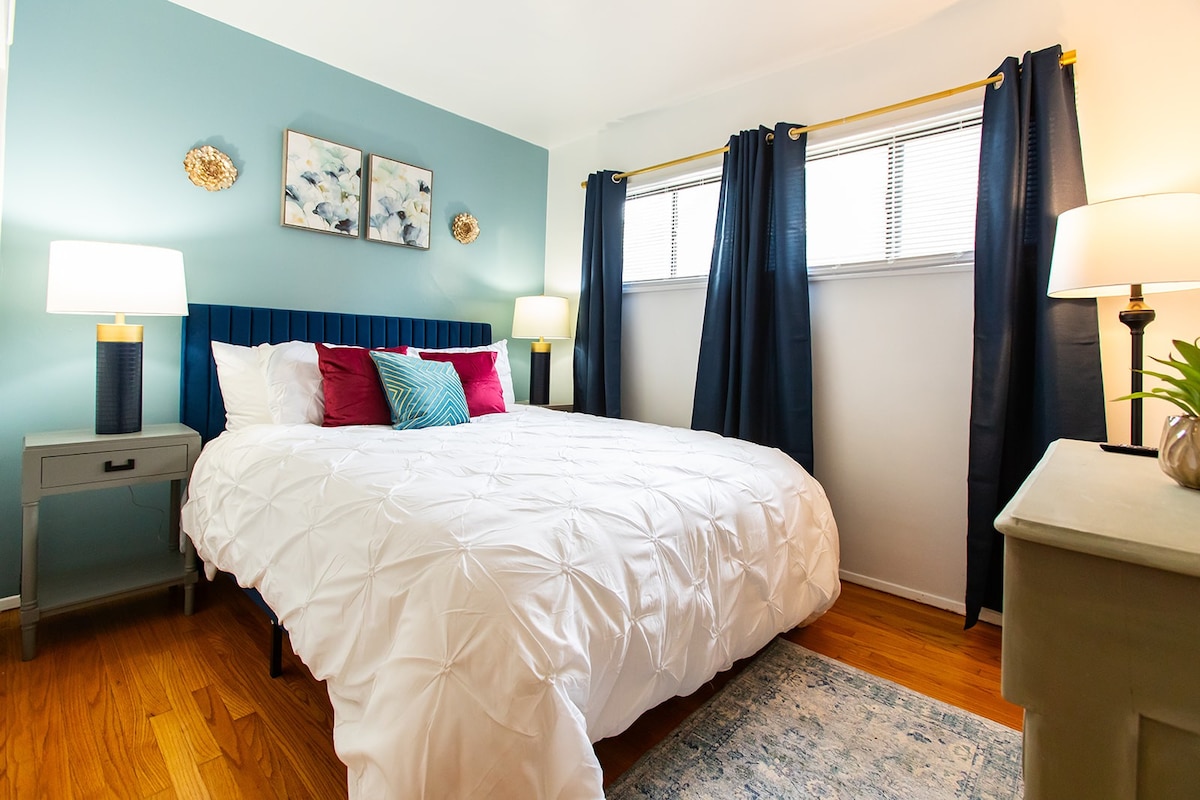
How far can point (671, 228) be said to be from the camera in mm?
3389

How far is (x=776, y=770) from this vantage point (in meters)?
1.42

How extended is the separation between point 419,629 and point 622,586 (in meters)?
0.41

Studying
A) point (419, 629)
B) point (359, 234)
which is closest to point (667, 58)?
point (359, 234)

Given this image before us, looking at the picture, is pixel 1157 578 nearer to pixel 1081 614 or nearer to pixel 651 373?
pixel 1081 614

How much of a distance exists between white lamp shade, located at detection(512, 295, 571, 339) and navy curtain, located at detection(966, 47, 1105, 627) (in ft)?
7.36

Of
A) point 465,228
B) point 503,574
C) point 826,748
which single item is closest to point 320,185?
point 465,228

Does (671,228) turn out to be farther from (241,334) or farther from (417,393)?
(241,334)

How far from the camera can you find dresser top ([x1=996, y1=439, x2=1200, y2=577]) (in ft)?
1.77

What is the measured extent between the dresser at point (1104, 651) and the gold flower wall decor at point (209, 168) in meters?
3.15

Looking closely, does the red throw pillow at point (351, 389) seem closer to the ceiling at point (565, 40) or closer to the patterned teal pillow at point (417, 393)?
the patterned teal pillow at point (417, 393)

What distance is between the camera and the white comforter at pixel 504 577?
0.94 meters

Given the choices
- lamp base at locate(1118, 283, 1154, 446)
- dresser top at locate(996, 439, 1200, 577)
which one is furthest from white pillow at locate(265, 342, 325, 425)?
lamp base at locate(1118, 283, 1154, 446)

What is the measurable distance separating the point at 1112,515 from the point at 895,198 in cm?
231

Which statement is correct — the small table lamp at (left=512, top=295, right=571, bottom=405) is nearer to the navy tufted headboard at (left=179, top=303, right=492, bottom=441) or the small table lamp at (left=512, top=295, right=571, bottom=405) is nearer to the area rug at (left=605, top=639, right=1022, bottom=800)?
the navy tufted headboard at (left=179, top=303, right=492, bottom=441)
